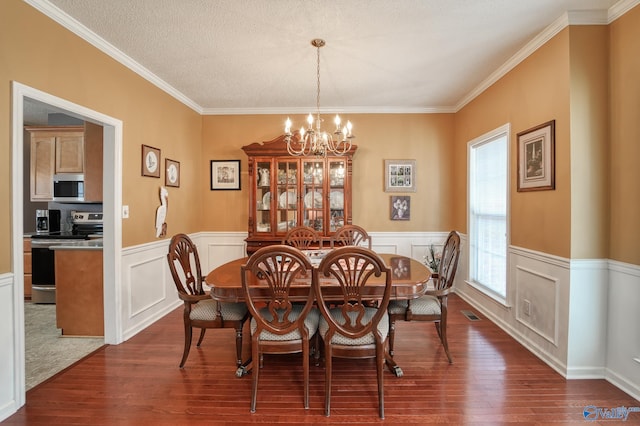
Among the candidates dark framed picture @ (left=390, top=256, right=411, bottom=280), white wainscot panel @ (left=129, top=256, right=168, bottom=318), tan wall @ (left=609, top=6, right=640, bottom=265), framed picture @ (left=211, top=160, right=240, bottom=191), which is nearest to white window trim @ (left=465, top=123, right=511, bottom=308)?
tan wall @ (left=609, top=6, right=640, bottom=265)

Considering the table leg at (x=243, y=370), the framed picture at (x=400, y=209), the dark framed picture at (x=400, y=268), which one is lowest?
the table leg at (x=243, y=370)

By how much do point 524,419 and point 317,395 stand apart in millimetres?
1241

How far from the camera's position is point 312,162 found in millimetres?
4105

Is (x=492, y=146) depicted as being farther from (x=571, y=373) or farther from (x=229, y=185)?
(x=229, y=185)

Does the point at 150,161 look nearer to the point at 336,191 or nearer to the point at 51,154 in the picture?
the point at 51,154

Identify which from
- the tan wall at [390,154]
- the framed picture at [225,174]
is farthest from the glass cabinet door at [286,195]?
the framed picture at [225,174]

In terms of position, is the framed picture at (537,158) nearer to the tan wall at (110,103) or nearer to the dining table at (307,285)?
the dining table at (307,285)

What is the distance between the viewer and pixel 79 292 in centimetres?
291

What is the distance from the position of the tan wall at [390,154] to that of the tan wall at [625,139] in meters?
2.24

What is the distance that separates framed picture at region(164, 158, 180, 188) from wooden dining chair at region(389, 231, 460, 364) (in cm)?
282

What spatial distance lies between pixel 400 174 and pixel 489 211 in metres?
1.28

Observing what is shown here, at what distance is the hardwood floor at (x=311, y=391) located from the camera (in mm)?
1842

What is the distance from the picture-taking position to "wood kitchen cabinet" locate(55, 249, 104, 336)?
9.46ft

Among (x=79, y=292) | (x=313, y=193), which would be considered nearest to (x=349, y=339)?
(x=313, y=193)
